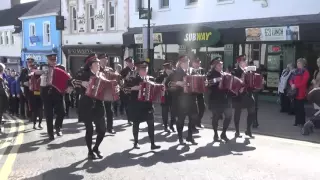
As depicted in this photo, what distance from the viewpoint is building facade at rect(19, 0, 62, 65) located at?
32.7m

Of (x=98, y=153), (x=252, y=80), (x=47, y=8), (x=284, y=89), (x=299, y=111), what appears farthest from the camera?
(x=47, y=8)

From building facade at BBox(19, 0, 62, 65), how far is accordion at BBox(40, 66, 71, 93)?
2302 cm

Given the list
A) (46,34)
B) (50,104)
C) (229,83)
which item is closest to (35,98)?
(50,104)

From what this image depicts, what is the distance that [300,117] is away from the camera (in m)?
11.0

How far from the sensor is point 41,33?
3447 centimetres

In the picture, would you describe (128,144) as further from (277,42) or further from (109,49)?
(109,49)

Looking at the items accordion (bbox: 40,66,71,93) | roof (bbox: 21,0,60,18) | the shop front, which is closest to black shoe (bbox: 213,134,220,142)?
accordion (bbox: 40,66,71,93)

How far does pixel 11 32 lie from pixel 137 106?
3657cm

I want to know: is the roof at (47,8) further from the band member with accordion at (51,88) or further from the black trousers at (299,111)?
the black trousers at (299,111)

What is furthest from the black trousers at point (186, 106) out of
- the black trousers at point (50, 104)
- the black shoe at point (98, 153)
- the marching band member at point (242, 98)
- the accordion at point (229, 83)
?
the black trousers at point (50, 104)

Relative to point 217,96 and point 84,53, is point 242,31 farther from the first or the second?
point 84,53

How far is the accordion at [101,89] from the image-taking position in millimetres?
7109

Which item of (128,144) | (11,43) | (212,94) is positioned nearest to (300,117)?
(212,94)

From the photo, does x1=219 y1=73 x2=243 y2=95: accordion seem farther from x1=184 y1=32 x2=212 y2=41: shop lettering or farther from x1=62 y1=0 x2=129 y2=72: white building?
x1=62 y1=0 x2=129 y2=72: white building
